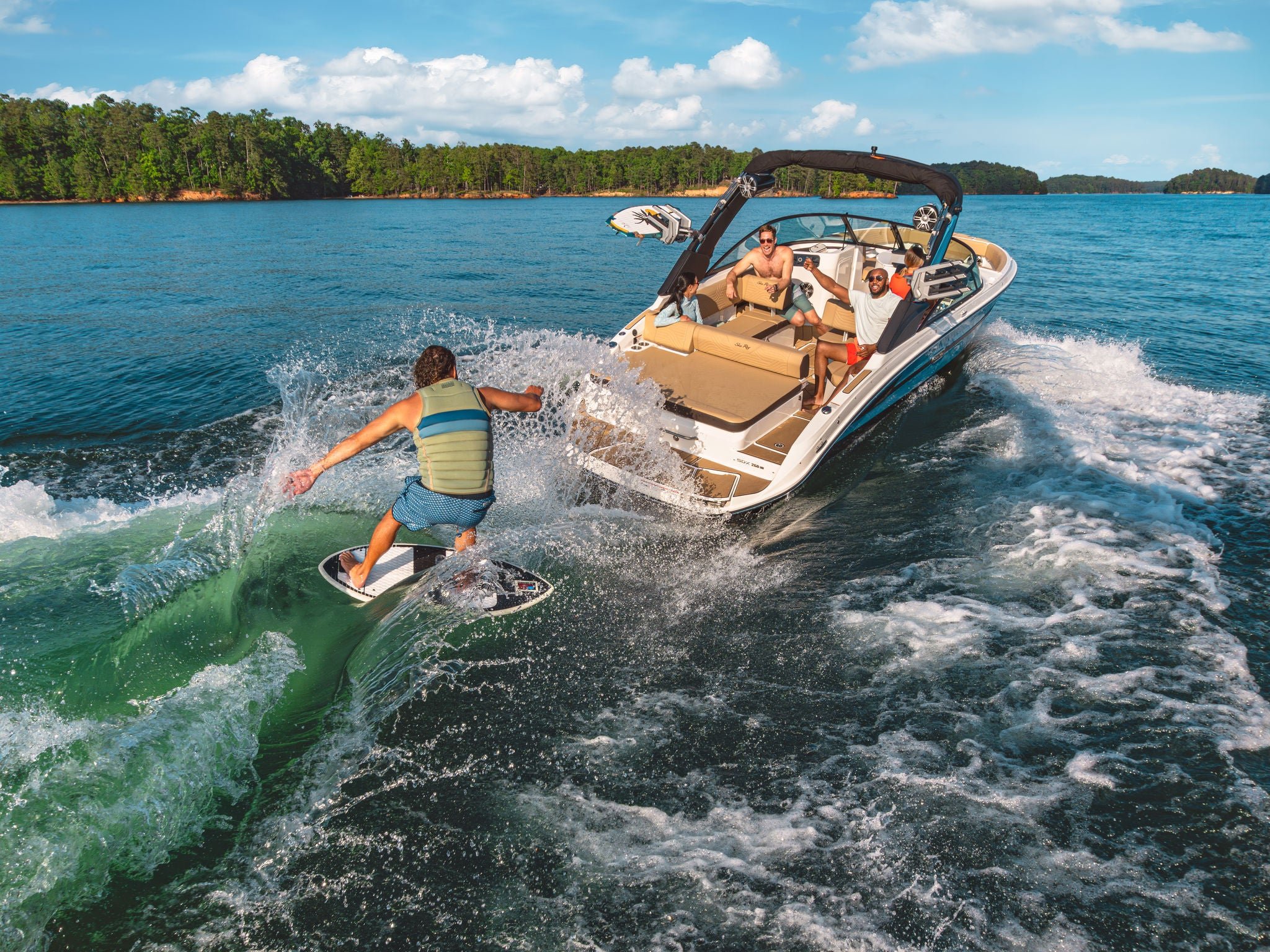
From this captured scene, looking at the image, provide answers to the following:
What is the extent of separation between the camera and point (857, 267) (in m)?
9.98

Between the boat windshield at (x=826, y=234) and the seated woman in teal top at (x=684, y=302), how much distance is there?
163 centimetres

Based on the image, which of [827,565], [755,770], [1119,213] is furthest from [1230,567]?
[1119,213]

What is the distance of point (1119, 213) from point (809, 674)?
70339 mm

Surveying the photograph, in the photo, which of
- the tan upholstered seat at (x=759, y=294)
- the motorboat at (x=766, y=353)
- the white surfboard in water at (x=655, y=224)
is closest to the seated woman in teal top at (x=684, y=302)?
the motorboat at (x=766, y=353)

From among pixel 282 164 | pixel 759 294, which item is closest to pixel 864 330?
pixel 759 294

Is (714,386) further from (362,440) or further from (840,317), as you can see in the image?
(362,440)

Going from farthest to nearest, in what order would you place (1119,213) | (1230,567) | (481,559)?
(1119,213)
(1230,567)
(481,559)

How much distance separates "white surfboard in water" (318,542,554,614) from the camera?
5.16 meters

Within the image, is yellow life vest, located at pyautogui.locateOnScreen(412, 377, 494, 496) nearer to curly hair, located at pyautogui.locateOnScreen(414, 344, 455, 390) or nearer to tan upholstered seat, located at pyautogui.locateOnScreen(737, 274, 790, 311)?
curly hair, located at pyautogui.locateOnScreen(414, 344, 455, 390)

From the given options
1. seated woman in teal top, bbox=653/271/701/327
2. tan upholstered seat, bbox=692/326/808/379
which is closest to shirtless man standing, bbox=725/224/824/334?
seated woman in teal top, bbox=653/271/701/327

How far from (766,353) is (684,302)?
136 centimetres

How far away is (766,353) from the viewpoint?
7.53 m

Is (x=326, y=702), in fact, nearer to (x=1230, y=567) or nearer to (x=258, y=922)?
(x=258, y=922)

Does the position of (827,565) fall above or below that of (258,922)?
above
